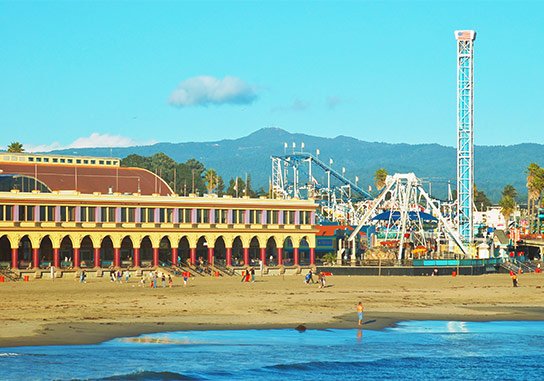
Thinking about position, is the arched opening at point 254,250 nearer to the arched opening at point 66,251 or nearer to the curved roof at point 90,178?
the curved roof at point 90,178

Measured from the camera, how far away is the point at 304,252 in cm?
13400

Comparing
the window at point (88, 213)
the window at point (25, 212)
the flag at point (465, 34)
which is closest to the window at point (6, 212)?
the window at point (25, 212)

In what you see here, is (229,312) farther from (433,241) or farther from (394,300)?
(433,241)

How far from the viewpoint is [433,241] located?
15488 cm

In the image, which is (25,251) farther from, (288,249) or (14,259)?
(288,249)

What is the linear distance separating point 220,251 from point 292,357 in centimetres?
7723

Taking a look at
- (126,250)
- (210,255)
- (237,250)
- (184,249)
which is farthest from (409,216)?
(126,250)

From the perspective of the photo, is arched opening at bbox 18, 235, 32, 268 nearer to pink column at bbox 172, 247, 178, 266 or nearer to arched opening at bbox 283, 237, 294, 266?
pink column at bbox 172, 247, 178, 266

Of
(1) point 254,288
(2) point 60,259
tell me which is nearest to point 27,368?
(1) point 254,288

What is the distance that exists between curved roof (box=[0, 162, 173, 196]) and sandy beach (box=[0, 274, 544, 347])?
28.9m

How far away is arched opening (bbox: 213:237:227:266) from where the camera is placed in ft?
397

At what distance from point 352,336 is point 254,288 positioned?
33884 millimetres

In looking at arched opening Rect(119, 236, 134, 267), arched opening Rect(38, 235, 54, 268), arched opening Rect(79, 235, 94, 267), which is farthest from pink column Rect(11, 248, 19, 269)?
arched opening Rect(119, 236, 134, 267)

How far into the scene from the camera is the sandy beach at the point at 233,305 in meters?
57.3
